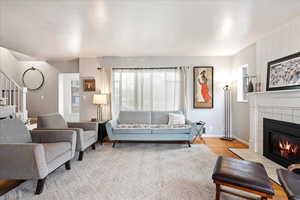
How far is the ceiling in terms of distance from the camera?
2.09m

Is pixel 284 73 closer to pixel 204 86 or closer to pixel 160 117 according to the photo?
pixel 204 86

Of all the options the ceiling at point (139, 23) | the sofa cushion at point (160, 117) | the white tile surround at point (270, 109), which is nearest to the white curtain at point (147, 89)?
the sofa cushion at point (160, 117)

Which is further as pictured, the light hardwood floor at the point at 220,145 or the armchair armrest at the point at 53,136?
the light hardwood floor at the point at 220,145

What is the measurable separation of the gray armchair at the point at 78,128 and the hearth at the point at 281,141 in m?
3.54

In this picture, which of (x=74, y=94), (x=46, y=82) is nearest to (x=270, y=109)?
(x=74, y=94)

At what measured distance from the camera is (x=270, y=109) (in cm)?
299

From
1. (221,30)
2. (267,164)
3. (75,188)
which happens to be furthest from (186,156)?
(221,30)

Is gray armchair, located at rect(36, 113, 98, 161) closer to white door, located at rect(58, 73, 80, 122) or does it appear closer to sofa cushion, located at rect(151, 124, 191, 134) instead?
sofa cushion, located at rect(151, 124, 191, 134)

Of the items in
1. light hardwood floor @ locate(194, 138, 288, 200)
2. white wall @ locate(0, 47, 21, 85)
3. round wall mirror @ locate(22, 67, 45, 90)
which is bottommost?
light hardwood floor @ locate(194, 138, 288, 200)

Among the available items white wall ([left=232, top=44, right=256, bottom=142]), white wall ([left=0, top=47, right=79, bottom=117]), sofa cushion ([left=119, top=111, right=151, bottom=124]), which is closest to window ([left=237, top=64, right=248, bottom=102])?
white wall ([left=232, top=44, right=256, bottom=142])

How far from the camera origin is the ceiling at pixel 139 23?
2.09 metres

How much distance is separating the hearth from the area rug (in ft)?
3.47

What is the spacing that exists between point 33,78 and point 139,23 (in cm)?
499

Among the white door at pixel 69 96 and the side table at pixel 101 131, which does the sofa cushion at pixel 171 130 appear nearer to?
the side table at pixel 101 131
